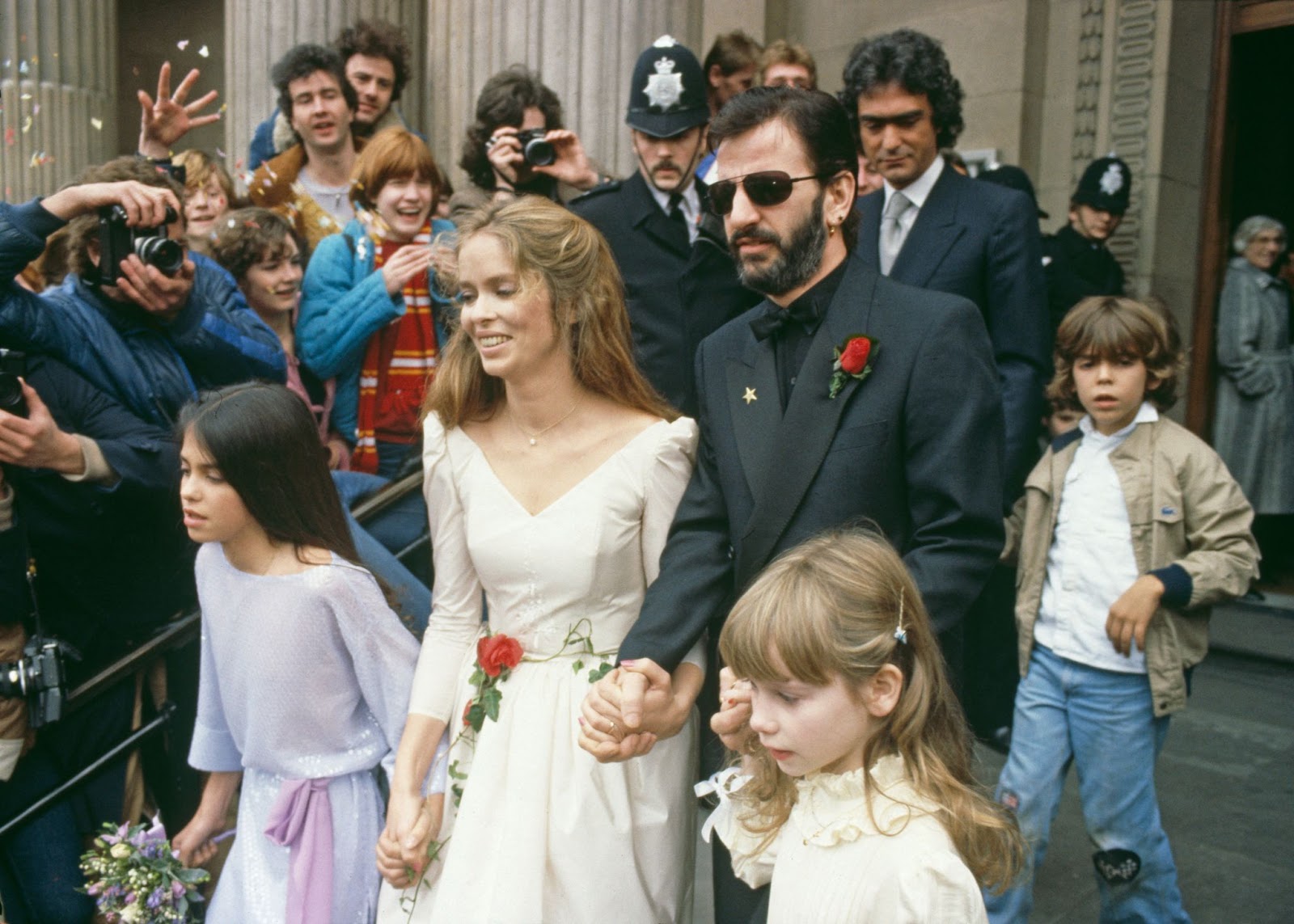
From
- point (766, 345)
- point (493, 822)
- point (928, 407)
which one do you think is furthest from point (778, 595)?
point (493, 822)

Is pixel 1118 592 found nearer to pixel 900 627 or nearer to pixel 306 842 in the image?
pixel 900 627

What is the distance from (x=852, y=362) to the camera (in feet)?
7.47

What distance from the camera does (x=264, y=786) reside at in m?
2.89

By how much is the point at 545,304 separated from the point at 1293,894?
10.4ft

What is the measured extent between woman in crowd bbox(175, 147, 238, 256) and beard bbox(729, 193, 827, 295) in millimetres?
2721

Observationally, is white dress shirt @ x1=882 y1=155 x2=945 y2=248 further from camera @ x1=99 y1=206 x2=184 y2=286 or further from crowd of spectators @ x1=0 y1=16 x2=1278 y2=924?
camera @ x1=99 y1=206 x2=184 y2=286

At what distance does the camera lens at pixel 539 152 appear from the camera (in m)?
4.18

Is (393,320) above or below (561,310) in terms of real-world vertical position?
below

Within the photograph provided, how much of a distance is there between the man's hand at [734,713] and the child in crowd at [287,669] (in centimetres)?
98

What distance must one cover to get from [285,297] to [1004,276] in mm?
2476

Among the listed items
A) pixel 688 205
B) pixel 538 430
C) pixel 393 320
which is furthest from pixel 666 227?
pixel 538 430

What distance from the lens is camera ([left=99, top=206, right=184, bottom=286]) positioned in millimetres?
3330

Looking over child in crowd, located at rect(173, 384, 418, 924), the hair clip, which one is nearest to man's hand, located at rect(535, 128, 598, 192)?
child in crowd, located at rect(173, 384, 418, 924)

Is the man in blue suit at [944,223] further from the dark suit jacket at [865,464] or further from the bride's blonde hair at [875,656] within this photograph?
the bride's blonde hair at [875,656]
